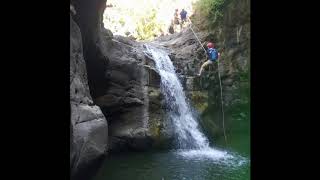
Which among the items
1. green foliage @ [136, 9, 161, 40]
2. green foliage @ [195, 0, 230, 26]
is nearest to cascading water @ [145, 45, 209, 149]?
green foliage @ [195, 0, 230, 26]

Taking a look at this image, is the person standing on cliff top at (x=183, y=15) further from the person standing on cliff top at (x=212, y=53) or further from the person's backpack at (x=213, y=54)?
the person's backpack at (x=213, y=54)

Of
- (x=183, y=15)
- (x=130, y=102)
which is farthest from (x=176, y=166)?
(x=183, y=15)

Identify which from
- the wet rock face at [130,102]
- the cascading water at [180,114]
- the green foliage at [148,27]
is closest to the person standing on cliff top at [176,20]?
the green foliage at [148,27]

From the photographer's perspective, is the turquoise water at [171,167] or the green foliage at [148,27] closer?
the turquoise water at [171,167]

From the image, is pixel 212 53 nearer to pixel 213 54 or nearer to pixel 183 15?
pixel 213 54

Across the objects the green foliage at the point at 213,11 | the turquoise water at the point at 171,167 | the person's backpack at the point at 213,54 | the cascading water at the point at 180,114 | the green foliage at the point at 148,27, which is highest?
the green foliage at the point at 148,27

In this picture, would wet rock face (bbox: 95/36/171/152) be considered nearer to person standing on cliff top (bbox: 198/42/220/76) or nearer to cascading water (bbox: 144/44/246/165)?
cascading water (bbox: 144/44/246/165)

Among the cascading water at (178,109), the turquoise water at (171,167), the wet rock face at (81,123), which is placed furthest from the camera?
the cascading water at (178,109)

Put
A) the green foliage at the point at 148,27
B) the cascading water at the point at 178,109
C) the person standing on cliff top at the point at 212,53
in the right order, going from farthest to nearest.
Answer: the green foliage at the point at 148,27
the person standing on cliff top at the point at 212,53
the cascading water at the point at 178,109

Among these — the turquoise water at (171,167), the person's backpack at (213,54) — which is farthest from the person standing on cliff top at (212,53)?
the turquoise water at (171,167)

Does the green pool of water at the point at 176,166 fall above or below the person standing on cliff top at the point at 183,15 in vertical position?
below
